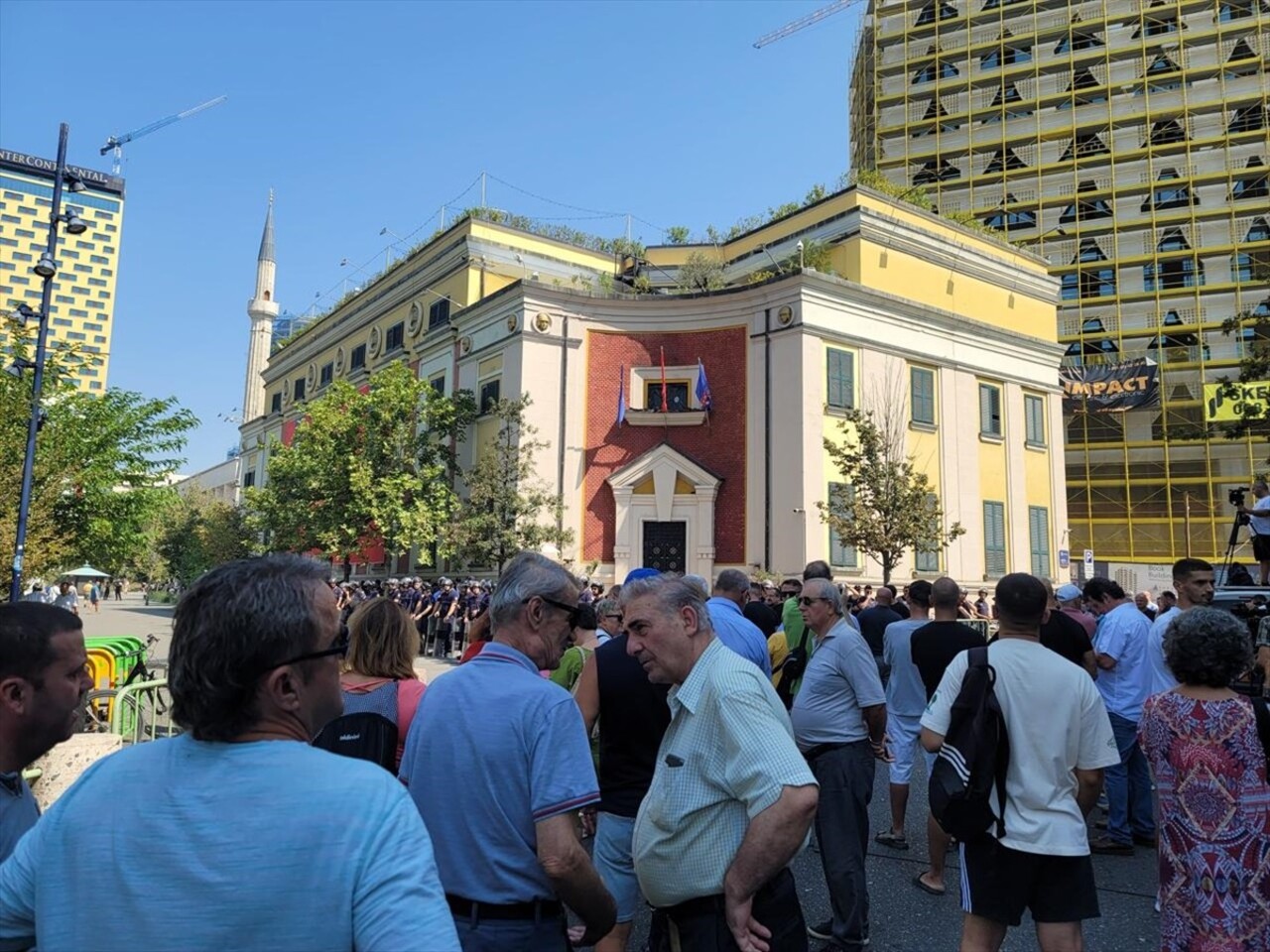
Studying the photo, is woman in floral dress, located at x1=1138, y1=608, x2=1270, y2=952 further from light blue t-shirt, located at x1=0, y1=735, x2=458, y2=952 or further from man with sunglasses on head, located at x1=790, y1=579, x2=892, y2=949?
light blue t-shirt, located at x1=0, y1=735, x2=458, y2=952

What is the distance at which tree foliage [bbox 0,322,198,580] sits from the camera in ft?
54.5

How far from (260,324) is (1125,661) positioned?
142 meters

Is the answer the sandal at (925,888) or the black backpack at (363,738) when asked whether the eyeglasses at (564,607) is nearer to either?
the black backpack at (363,738)

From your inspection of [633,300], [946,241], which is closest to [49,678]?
[633,300]

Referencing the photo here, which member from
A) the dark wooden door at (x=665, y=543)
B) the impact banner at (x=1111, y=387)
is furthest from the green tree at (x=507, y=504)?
the impact banner at (x=1111, y=387)

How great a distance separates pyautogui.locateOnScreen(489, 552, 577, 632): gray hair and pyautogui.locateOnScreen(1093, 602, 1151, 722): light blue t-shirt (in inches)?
220

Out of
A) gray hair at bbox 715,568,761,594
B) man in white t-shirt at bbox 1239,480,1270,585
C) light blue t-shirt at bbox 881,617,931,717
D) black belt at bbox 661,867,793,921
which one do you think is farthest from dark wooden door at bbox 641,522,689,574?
black belt at bbox 661,867,793,921

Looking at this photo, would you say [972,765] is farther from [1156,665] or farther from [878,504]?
[878,504]

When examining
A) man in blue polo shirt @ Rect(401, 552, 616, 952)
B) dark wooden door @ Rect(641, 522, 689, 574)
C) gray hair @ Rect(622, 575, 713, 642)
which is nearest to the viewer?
man in blue polo shirt @ Rect(401, 552, 616, 952)

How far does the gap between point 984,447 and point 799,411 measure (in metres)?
8.19

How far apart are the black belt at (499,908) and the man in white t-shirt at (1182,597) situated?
16.4 ft

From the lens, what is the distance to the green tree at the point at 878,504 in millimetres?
21500

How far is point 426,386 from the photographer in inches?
1134

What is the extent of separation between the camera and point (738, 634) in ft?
15.8
